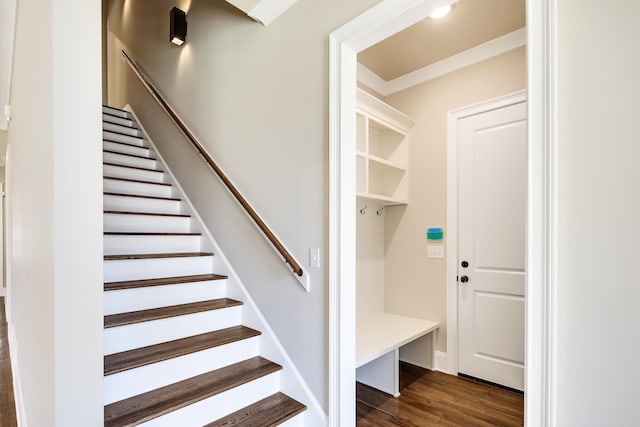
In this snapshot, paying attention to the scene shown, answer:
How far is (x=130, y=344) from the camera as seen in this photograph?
5.96 feet

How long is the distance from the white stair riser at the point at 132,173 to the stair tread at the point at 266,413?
2.59 metres

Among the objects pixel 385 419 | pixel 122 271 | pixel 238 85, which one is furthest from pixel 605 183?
pixel 122 271

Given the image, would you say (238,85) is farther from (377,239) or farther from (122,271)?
(377,239)

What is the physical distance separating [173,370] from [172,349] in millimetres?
117

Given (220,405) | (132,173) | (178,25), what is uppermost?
(178,25)

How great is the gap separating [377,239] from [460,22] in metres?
1.98

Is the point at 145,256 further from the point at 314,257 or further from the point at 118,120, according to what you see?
the point at 118,120

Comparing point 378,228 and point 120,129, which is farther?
point 120,129

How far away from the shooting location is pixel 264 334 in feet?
7.03

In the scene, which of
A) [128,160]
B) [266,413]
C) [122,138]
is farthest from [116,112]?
[266,413]

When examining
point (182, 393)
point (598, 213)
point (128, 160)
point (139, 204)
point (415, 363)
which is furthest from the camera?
point (128, 160)

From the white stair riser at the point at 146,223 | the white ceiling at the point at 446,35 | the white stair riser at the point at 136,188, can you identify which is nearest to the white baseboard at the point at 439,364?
the white stair riser at the point at 146,223

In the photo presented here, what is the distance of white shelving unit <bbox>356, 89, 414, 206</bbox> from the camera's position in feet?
8.98

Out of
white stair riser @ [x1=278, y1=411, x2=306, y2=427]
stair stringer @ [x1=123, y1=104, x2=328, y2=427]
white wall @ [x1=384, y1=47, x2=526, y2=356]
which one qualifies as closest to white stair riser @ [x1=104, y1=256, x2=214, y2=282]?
stair stringer @ [x1=123, y1=104, x2=328, y2=427]
